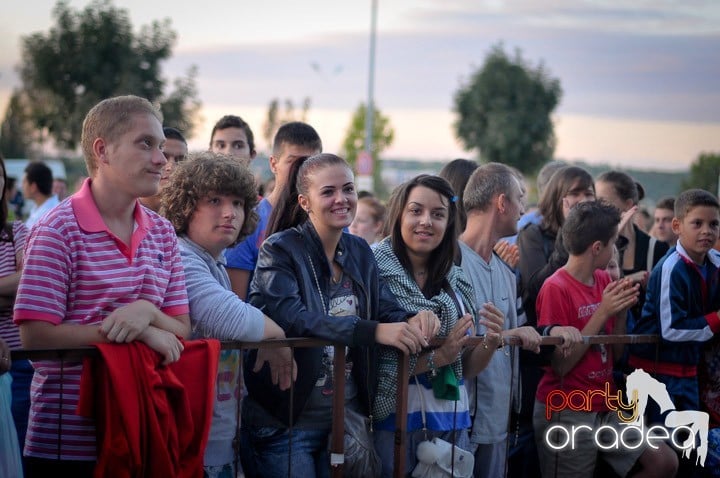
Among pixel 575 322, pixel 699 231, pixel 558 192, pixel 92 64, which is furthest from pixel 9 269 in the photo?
pixel 92 64

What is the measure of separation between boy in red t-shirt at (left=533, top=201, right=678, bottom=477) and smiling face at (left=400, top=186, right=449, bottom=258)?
40.2 inches

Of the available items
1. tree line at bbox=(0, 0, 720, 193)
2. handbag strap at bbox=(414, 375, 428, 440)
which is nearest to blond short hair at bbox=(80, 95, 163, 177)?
handbag strap at bbox=(414, 375, 428, 440)

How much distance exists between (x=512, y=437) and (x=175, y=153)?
2892 mm

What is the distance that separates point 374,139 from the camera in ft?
147

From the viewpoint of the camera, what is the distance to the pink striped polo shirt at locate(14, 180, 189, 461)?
126 inches

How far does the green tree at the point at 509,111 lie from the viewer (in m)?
41.8

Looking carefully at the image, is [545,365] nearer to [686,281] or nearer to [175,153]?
[686,281]

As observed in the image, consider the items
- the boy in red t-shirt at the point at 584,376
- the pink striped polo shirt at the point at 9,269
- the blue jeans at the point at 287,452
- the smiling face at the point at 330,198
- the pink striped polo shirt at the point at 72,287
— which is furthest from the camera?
the boy in red t-shirt at the point at 584,376

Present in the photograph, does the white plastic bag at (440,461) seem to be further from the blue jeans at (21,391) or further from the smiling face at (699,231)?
the smiling face at (699,231)

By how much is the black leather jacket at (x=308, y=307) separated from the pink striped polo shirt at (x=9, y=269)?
146 cm

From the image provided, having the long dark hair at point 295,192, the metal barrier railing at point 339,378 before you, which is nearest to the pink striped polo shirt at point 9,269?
the long dark hair at point 295,192

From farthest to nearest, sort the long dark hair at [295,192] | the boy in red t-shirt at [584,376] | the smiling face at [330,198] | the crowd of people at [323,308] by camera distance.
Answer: the boy in red t-shirt at [584,376], the long dark hair at [295,192], the smiling face at [330,198], the crowd of people at [323,308]

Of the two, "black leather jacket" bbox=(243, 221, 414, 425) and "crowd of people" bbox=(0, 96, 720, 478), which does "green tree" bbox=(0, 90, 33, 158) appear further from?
"black leather jacket" bbox=(243, 221, 414, 425)

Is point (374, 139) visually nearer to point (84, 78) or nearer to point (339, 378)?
point (84, 78)
